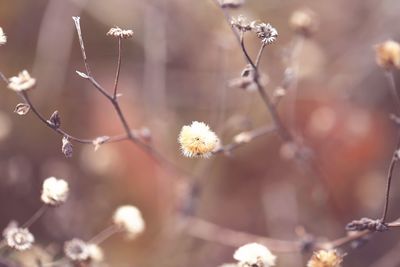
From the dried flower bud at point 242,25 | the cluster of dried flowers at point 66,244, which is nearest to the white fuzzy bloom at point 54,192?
the cluster of dried flowers at point 66,244

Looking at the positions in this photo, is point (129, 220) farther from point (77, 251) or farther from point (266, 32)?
point (266, 32)

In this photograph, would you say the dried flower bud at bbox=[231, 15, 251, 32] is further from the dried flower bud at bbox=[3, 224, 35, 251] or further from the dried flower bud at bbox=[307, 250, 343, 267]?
the dried flower bud at bbox=[3, 224, 35, 251]

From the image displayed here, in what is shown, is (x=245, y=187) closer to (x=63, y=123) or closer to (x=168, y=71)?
(x=168, y=71)

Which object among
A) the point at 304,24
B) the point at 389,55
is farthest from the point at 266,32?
the point at 304,24

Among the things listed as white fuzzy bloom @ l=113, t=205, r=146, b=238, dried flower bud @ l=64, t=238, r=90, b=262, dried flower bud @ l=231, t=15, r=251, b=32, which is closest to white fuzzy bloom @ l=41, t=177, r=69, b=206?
dried flower bud @ l=64, t=238, r=90, b=262

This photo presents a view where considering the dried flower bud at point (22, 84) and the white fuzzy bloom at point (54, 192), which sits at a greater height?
the dried flower bud at point (22, 84)

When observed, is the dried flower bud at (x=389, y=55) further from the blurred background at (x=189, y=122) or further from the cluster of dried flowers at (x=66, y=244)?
the cluster of dried flowers at (x=66, y=244)
